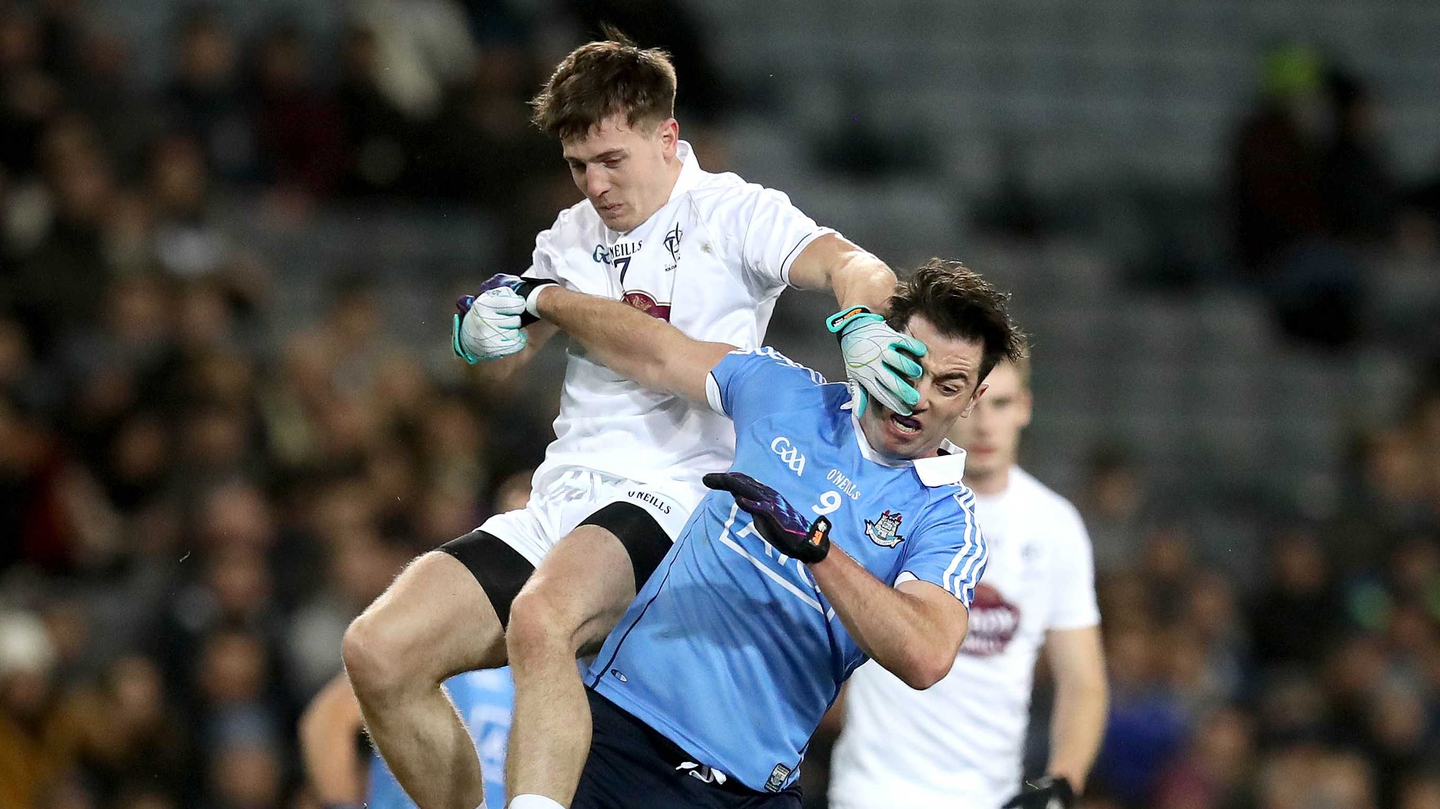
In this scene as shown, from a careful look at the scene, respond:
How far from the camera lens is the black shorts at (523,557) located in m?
4.41

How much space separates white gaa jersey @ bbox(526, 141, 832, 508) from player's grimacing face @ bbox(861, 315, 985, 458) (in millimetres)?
614

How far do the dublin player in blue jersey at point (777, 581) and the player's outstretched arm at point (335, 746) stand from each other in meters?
1.85

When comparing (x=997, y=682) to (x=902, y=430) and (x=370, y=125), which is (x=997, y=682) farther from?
(x=370, y=125)

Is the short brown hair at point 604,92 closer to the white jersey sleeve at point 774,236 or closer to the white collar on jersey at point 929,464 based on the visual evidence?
the white jersey sleeve at point 774,236

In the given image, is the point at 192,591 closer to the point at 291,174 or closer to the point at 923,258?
the point at 291,174

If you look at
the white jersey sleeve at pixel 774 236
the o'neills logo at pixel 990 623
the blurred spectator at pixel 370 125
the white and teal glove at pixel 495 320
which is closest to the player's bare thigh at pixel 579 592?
the white and teal glove at pixel 495 320

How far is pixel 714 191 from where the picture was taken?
473 centimetres

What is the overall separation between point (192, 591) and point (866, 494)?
5.26 m

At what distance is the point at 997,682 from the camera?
18.5 ft

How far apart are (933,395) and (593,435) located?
1051 mm

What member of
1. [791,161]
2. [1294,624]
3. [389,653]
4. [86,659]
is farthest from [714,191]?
[791,161]

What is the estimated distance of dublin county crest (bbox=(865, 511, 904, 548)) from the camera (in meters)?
4.14

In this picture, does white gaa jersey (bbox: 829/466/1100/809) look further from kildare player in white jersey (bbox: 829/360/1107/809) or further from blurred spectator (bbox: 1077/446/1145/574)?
blurred spectator (bbox: 1077/446/1145/574)

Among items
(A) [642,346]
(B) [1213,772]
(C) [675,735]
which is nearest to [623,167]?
(A) [642,346]
